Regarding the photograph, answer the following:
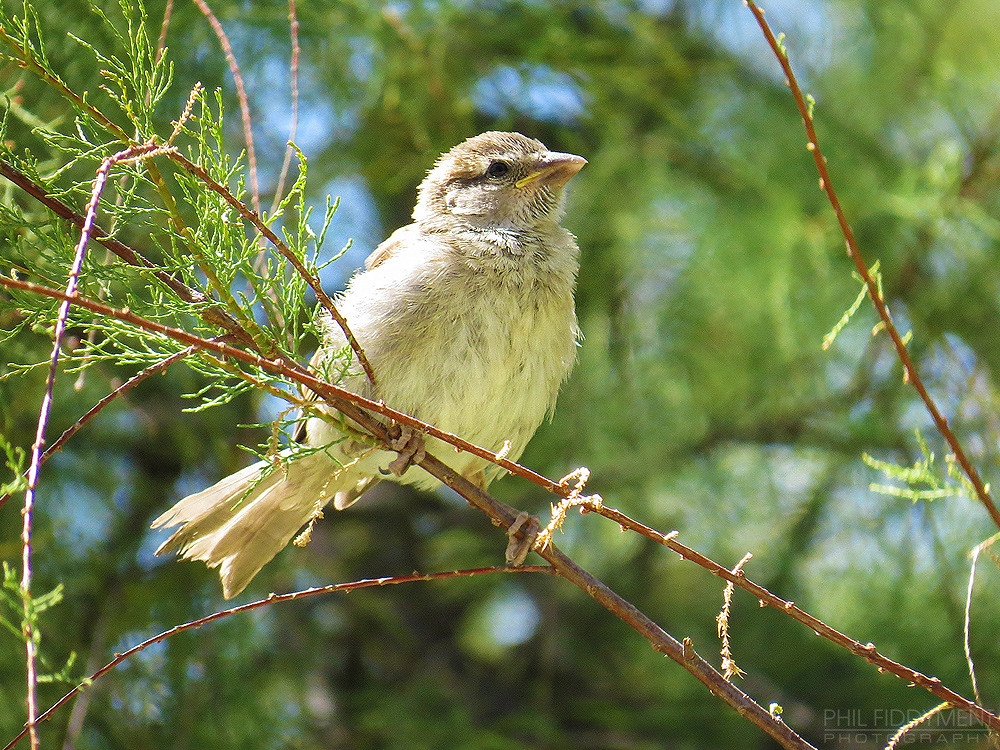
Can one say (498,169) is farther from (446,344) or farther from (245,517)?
(245,517)

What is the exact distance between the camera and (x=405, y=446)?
228cm

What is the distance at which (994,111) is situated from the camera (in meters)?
4.34

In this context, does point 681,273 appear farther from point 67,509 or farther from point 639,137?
point 67,509

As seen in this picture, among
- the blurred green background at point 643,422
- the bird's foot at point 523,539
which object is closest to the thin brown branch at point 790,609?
the bird's foot at point 523,539

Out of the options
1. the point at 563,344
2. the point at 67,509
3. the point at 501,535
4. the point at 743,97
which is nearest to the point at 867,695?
the point at 501,535

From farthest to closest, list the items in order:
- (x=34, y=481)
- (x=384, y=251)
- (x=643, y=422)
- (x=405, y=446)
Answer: (x=643, y=422) < (x=384, y=251) < (x=405, y=446) < (x=34, y=481)

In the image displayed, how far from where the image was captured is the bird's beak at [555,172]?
325 centimetres

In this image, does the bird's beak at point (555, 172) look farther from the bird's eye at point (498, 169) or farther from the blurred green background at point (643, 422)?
the blurred green background at point (643, 422)

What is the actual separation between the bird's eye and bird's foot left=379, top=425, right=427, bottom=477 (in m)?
1.24

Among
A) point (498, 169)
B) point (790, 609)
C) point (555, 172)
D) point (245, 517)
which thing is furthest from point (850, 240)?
point (245, 517)

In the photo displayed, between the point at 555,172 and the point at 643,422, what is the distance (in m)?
1.61

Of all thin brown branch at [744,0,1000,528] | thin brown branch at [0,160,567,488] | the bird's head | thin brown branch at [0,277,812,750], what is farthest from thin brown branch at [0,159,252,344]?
the bird's head

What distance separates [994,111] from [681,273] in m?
1.62

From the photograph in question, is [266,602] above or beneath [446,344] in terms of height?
beneath
